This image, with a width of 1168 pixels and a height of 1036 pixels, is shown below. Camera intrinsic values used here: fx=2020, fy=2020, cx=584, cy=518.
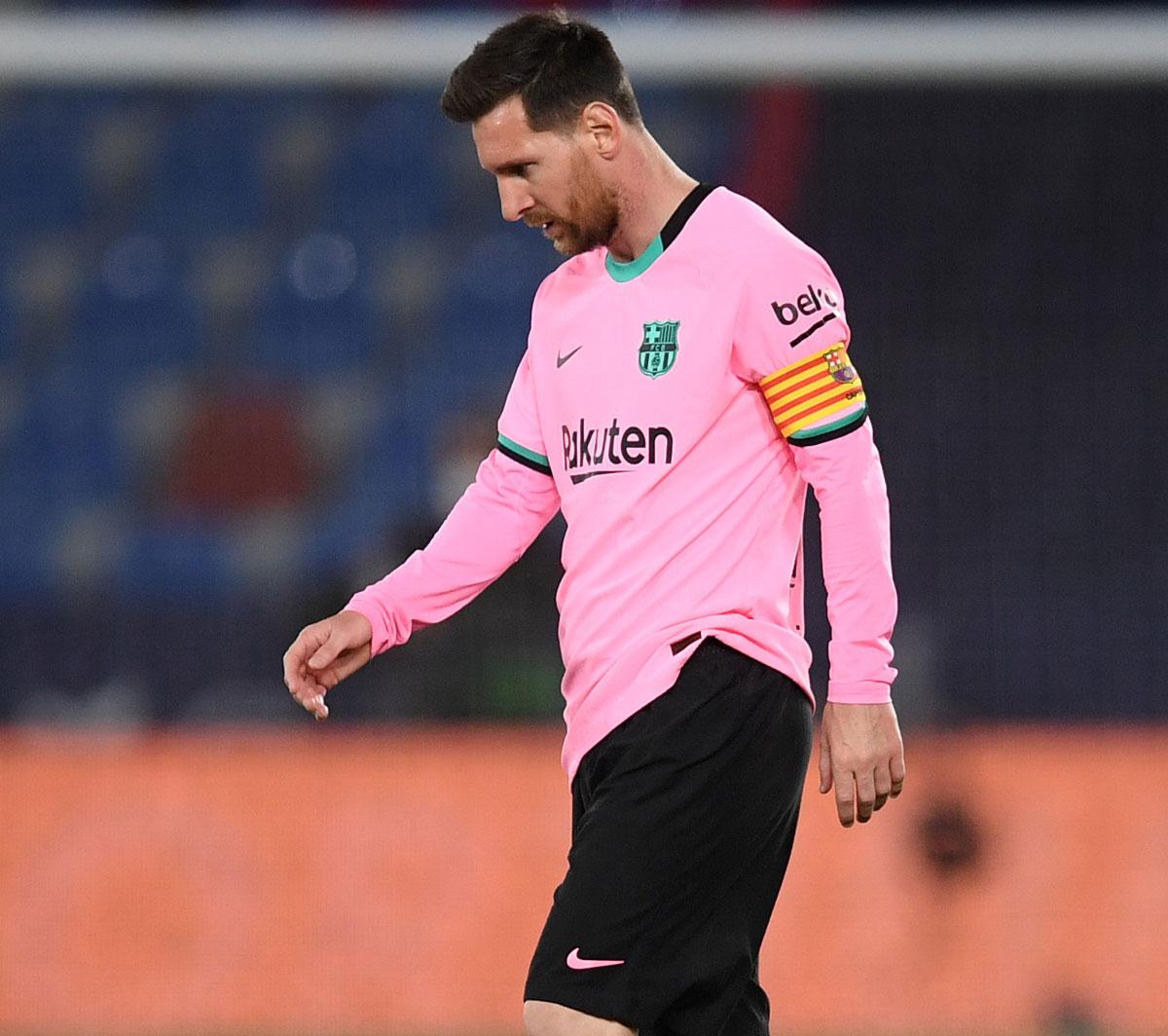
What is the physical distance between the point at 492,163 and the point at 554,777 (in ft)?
10.0

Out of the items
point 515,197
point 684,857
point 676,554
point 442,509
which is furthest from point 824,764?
point 442,509

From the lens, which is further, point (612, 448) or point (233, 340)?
point (233, 340)

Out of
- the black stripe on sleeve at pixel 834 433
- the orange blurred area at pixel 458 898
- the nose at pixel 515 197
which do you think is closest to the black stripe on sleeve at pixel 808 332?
the black stripe on sleeve at pixel 834 433

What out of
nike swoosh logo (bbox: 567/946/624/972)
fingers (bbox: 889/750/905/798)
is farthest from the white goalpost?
nike swoosh logo (bbox: 567/946/624/972)

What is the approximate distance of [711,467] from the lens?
8.58 ft

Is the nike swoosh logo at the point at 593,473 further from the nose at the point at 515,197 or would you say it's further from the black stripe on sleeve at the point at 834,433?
the nose at the point at 515,197

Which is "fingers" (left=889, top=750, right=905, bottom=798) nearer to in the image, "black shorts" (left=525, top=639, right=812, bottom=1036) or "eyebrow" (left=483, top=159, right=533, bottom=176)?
"black shorts" (left=525, top=639, right=812, bottom=1036)

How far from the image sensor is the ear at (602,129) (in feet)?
8.67

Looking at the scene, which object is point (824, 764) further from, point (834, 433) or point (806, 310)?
point (806, 310)

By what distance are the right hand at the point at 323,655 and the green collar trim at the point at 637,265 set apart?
0.59 metres

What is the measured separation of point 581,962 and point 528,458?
2.50 ft

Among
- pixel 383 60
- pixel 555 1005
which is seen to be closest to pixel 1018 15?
pixel 383 60

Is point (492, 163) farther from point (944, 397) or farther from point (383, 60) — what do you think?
point (944, 397)

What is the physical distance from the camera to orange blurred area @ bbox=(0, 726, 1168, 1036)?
537 centimetres
